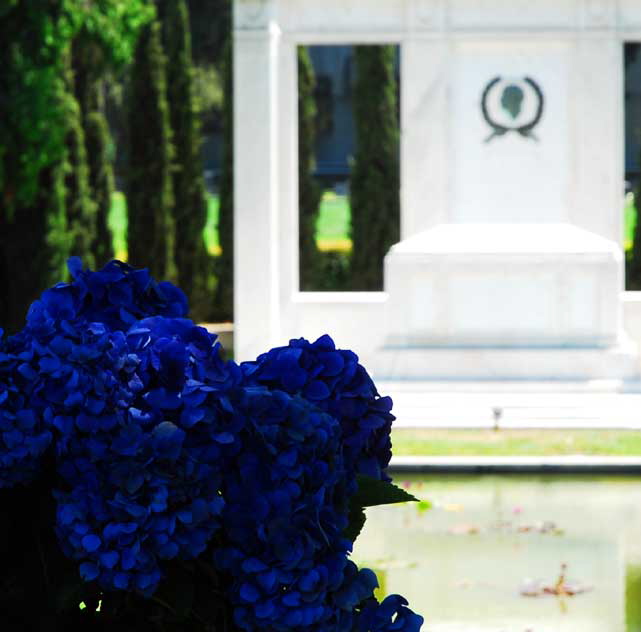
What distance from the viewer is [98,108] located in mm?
19469

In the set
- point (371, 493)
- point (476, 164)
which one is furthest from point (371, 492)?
point (476, 164)

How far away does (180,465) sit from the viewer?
1962 mm

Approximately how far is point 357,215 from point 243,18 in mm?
7492

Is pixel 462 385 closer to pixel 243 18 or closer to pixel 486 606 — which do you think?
pixel 243 18

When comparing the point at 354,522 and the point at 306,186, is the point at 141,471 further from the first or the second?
the point at 306,186

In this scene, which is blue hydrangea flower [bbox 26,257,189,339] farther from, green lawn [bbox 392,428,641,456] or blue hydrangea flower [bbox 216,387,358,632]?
green lawn [bbox 392,428,641,456]

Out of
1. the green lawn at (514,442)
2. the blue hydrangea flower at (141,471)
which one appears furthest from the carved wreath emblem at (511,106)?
the blue hydrangea flower at (141,471)

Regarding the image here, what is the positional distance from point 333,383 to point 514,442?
838 cm

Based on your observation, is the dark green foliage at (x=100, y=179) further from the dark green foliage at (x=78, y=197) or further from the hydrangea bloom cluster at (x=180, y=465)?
the hydrangea bloom cluster at (x=180, y=465)

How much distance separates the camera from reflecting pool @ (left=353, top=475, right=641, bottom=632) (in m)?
6.10

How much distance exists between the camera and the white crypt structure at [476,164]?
43.8 ft

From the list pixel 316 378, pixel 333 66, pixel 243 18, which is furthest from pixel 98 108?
pixel 333 66

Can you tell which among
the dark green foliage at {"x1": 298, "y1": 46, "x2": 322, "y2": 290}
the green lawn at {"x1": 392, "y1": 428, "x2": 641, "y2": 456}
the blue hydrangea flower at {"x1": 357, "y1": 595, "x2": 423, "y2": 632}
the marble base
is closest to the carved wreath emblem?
the marble base

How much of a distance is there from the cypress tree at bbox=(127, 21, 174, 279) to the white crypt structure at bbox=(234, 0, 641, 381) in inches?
238
